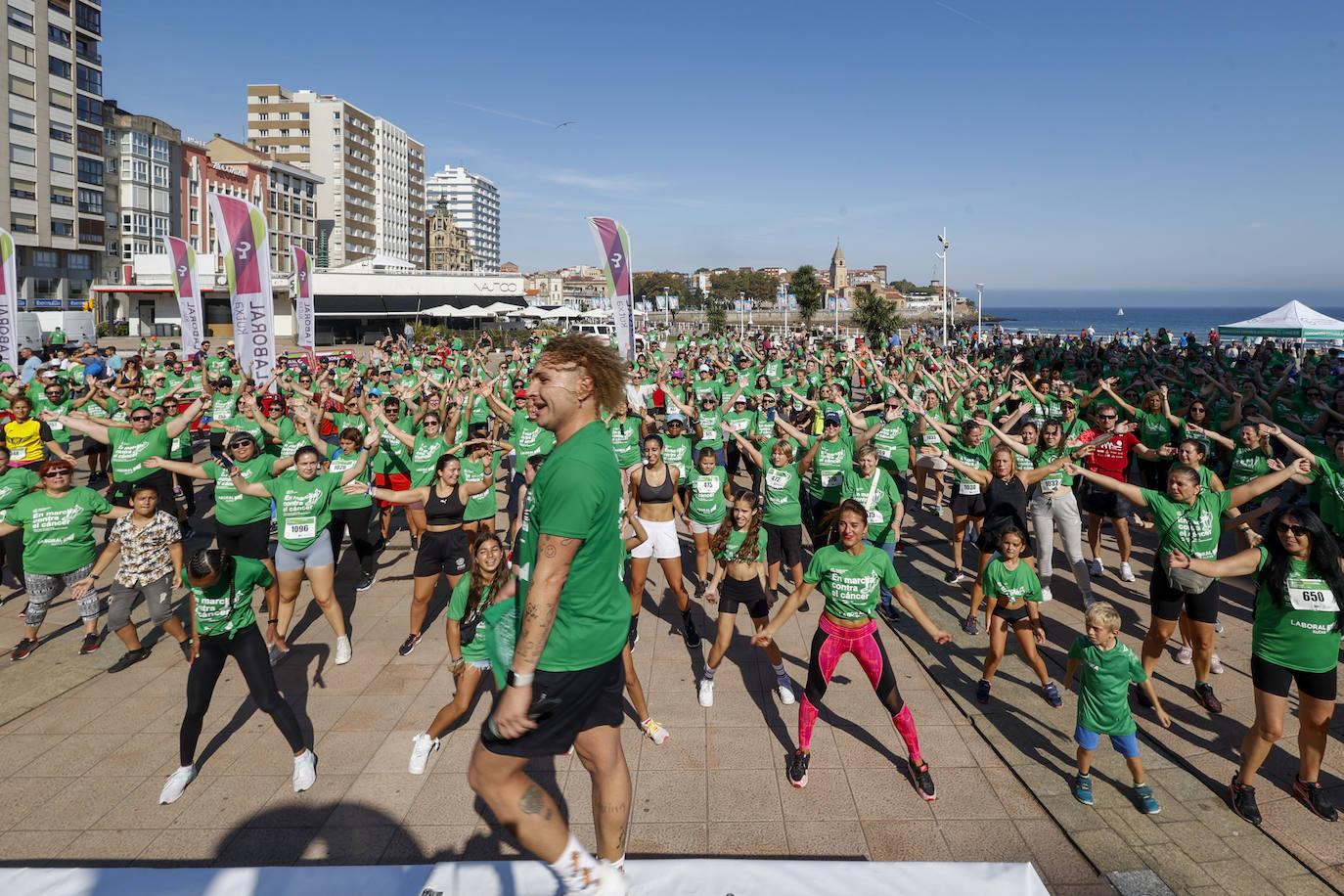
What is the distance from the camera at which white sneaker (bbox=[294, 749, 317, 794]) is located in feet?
15.2

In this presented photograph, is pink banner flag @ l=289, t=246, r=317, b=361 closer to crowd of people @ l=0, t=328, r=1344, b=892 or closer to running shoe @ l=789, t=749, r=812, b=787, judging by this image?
crowd of people @ l=0, t=328, r=1344, b=892

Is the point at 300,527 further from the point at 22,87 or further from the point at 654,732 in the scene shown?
the point at 22,87

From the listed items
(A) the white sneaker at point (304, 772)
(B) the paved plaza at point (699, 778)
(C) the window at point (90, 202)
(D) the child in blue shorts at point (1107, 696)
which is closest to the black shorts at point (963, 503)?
(B) the paved plaza at point (699, 778)

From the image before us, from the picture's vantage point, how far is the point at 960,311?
6403 inches

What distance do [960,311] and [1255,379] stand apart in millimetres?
159488

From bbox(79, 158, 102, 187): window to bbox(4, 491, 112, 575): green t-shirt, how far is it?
2609 inches

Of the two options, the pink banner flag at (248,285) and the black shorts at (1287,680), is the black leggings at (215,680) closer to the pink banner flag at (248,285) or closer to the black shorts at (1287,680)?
the black shorts at (1287,680)

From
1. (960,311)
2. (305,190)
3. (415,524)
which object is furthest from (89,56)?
(960,311)

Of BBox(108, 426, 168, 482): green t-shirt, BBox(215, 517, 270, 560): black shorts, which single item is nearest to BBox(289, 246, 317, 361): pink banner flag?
BBox(108, 426, 168, 482): green t-shirt

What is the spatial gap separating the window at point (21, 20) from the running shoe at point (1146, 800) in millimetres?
71021

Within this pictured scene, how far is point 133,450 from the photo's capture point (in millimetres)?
8500

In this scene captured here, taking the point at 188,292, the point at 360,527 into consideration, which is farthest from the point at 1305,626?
the point at 188,292

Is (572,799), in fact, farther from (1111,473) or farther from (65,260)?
(65,260)

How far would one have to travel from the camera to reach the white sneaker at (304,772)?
4633 mm
